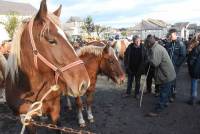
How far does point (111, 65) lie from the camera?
6.99m

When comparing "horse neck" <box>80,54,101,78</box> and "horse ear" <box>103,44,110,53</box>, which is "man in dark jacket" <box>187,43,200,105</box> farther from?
"horse neck" <box>80,54,101,78</box>

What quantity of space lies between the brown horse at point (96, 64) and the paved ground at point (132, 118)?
1.78 ft

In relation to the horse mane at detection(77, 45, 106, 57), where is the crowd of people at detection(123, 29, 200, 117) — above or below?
below

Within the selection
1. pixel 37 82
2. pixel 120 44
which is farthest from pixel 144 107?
pixel 120 44

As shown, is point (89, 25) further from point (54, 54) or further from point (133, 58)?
point (54, 54)

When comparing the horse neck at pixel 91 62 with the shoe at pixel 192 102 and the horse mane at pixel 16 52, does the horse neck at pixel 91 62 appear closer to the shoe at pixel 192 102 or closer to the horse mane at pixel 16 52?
the shoe at pixel 192 102

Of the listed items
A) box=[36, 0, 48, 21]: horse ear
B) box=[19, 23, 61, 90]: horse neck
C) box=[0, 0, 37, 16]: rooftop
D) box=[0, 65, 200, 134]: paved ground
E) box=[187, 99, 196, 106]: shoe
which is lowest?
box=[0, 65, 200, 134]: paved ground

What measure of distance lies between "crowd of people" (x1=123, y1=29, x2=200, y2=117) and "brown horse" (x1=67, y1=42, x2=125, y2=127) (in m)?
1.05

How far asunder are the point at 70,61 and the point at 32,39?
1.56 ft

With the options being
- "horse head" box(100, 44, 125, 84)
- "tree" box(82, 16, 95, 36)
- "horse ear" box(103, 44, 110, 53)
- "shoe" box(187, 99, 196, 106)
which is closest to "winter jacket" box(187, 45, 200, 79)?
"shoe" box(187, 99, 196, 106)

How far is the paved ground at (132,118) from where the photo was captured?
6582 mm

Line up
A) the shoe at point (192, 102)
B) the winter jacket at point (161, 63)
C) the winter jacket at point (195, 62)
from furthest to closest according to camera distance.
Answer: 1. the shoe at point (192, 102)
2. the winter jacket at point (195, 62)
3. the winter jacket at point (161, 63)

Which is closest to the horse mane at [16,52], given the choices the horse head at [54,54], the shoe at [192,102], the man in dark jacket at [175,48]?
the horse head at [54,54]

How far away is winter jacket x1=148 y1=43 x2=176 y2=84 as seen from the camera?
7.32 m
